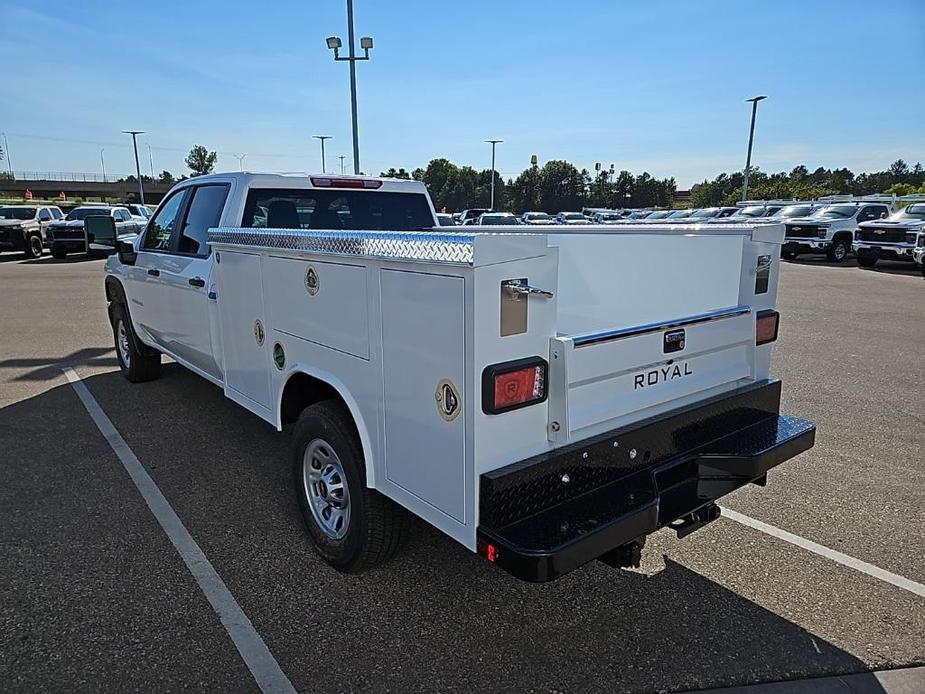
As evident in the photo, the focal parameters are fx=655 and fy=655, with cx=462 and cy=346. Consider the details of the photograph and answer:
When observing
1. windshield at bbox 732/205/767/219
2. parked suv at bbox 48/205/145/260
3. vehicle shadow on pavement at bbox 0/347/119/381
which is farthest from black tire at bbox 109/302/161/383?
windshield at bbox 732/205/767/219

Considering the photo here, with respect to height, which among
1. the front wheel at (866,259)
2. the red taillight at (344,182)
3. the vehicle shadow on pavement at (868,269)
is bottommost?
the vehicle shadow on pavement at (868,269)

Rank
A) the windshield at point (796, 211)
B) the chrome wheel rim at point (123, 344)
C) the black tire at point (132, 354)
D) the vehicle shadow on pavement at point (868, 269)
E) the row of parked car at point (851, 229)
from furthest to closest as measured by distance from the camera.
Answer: the windshield at point (796, 211) → the vehicle shadow on pavement at point (868, 269) → the row of parked car at point (851, 229) → the chrome wheel rim at point (123, 344) → the black tire at point (132, 354)

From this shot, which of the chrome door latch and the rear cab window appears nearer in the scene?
the chrome door latch

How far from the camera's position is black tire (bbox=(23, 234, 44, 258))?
933 inches

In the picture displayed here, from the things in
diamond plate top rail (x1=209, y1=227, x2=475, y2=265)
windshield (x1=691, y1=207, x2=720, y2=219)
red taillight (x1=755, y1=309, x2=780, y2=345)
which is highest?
diamond plate top rail (x1=209, y1=227, x2=475, y2=265)

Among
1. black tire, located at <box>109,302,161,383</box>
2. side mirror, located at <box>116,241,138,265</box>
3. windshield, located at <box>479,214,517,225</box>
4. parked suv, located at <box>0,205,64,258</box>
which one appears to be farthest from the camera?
windshield, located at <box>479,214,517,225</box>

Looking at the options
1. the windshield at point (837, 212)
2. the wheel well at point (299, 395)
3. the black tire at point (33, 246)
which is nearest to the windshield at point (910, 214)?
the windshield at point (837, 212)

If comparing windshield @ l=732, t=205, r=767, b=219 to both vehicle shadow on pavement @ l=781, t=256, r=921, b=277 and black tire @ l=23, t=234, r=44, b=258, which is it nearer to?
vehicle shadow on pavement @ l=781, t=256, r=921, b=277

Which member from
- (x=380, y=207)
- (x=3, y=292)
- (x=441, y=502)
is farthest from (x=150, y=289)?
(x=3, y=292)

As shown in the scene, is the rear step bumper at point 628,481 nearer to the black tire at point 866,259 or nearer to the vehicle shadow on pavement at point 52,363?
the vehicle shadow on pavement at point 52,363

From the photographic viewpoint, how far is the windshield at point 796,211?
25.2m

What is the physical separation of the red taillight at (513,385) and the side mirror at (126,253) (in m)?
4.83

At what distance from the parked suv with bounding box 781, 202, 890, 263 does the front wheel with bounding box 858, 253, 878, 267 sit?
1.99 m

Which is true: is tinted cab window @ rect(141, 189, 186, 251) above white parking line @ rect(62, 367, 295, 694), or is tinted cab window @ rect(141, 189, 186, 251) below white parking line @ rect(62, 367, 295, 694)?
above
